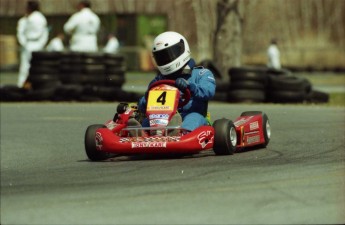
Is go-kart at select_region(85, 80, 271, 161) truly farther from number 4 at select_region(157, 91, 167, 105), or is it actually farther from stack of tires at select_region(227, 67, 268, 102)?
stack of tires at select_region(227, 67, 268, 102)

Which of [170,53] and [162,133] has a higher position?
[170,53]

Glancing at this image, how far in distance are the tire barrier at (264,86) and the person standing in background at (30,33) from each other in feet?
13.1

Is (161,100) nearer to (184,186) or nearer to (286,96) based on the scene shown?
(184,186)

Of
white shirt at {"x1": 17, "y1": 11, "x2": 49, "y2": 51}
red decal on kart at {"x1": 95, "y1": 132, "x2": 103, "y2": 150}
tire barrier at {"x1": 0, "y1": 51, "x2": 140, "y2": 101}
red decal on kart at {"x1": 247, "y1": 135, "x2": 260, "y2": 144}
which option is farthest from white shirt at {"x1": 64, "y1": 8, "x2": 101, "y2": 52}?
red decal on kart at {"x1": 95, "y1": 132, "x2": 103, "y2": 150}

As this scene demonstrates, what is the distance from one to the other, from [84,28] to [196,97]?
977 cm

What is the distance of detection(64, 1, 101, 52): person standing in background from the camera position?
19375 mm

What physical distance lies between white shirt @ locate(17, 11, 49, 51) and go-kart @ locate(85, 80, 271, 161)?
975 cm

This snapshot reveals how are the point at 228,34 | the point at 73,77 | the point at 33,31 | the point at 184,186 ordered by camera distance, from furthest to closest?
the point at 228,34 → the point at 33,31 → the point at 73,77 → the point at 184,186

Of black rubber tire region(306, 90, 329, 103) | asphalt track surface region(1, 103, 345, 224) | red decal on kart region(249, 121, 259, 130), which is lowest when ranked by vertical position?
Answer: black rubber tire region(306, 90, 329, 103)

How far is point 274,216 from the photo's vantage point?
6.64m

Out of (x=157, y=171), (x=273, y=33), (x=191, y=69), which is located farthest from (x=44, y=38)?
(x=273, y=33)

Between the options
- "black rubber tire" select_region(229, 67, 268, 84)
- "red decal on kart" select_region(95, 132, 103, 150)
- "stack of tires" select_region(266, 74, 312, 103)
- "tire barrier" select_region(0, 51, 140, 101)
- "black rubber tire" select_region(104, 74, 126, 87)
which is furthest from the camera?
"black rubber tire" select_region(104, 74, 126, 87)

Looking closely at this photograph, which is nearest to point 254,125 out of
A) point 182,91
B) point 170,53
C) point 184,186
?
point 182,91

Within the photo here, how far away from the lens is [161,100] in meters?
9.77
